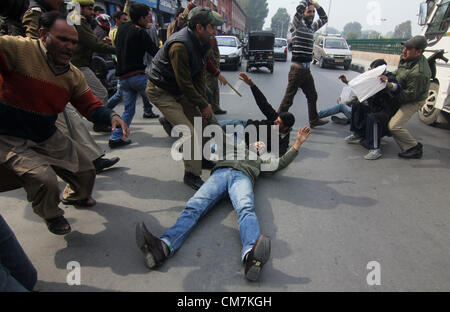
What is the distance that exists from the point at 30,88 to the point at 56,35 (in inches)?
16.1

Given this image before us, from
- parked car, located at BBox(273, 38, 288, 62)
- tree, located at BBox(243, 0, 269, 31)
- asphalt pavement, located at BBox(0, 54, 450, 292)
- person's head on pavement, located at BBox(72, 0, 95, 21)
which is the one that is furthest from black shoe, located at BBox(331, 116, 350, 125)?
tree, located at BBox(243, 0, 269, 31)

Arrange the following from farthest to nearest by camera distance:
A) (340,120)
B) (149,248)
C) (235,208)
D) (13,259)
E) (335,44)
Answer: (335,44) → (340,120) → (235,208) → (149,248) → (13,259)

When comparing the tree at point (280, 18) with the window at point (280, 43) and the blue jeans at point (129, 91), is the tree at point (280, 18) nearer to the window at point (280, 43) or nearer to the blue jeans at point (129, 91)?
the window at point (280, 43)

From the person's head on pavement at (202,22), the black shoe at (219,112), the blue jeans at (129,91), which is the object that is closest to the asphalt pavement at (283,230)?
the blue jeans at (129,91)

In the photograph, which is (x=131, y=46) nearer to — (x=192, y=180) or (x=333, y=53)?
(x=192, y=180)

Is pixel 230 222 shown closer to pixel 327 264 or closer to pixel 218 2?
pixel 327 264

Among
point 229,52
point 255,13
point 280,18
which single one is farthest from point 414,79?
point 280,18

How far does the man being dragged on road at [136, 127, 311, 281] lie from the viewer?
2.06 meters

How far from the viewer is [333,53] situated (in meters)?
16.8

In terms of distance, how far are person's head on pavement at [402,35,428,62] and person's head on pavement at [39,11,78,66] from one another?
164 inches

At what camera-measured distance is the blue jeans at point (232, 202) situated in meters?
2.28

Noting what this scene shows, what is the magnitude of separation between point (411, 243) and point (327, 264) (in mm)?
881

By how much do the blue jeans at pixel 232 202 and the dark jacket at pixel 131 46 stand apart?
8.19ft

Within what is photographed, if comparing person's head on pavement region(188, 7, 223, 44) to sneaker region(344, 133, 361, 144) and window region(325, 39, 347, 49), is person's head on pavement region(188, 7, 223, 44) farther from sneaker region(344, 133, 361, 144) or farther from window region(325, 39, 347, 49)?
window region(325, 39, 347, 49)
